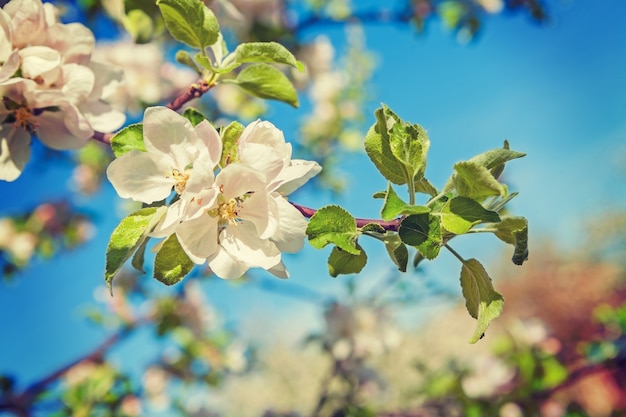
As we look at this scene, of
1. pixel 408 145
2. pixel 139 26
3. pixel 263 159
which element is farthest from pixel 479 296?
pixel 139 26

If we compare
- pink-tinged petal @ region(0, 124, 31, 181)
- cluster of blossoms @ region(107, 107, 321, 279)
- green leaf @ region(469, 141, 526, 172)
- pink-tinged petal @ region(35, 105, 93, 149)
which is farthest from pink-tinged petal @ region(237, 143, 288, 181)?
pink-tinged petal @ region(0, 124, 31, 181)

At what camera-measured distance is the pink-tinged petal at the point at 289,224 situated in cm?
60

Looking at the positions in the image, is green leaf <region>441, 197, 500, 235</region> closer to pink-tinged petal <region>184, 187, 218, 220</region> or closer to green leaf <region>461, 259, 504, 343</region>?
green leaf <region>461, 259, 504, 343</region>

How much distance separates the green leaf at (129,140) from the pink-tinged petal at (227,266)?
0.17 m

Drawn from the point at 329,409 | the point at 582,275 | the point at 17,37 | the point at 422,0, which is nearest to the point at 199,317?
the point at 329,409

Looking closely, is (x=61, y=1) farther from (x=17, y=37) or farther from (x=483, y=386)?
(x=483, y=386)

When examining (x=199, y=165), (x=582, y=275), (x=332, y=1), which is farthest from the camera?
(x=582, y=275)

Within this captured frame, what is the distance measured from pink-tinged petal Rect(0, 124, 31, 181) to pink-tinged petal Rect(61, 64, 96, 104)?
0.33 ft

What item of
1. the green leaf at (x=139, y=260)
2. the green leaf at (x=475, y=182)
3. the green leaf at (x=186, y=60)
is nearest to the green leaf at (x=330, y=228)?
the green leaf at (x=475, y=182)

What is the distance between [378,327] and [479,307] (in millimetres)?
1679

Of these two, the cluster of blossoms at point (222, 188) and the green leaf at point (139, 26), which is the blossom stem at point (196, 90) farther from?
the green leaf at point (139, 26)

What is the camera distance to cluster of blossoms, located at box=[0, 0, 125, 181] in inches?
28.6

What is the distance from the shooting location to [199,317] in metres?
2.60

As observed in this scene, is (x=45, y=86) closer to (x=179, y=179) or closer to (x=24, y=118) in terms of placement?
(x=24, y=118)
